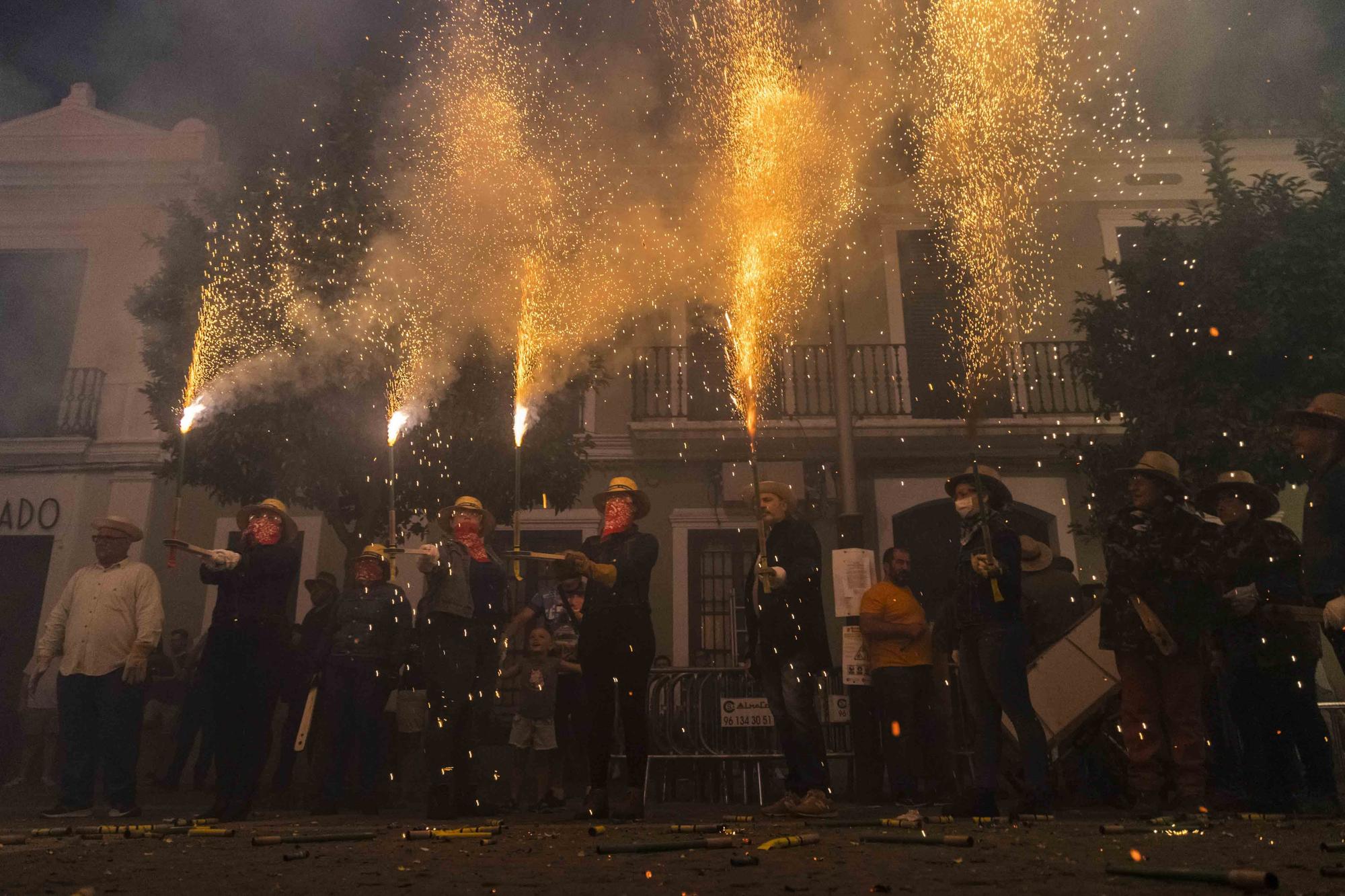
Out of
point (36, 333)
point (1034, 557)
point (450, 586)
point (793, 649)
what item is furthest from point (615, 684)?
point (36, 333)

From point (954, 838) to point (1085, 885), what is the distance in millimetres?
825

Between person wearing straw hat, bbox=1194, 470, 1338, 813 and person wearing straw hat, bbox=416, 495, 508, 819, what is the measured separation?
162 inches

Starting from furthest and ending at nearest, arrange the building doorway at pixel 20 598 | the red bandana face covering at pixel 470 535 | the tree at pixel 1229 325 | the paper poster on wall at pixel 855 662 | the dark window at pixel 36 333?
the dark window at pixel 36 333 → the building doorway at pixel 20 598 → the tree at pixel 1229 325 → the paper poster on wall at pixel 855 662 → the red bandana face covering at pixel 470 535

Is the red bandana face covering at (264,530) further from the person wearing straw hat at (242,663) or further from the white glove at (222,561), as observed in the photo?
the white glove at (222,561)

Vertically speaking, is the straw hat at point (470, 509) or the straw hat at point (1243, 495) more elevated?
the straw hat at point (470, 509)

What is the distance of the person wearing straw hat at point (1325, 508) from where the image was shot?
454cm

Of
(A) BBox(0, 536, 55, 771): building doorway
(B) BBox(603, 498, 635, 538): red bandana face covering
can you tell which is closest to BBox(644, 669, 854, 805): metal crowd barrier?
(B) BBox(603, 498, 635, 538): red bandana face covering

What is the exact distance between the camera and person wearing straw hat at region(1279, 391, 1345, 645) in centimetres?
454

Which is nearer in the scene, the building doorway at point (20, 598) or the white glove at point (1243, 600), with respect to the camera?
the white glove at point (1243, 600)

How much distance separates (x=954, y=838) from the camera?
3.49 meters

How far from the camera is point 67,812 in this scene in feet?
20.2

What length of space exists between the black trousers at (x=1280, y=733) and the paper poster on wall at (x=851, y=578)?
10.3 ft

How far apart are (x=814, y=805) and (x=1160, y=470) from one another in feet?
8.35

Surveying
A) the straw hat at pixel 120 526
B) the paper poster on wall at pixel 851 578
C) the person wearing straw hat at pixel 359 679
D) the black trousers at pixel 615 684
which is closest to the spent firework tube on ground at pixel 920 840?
the black trousers at pixel 615 684
